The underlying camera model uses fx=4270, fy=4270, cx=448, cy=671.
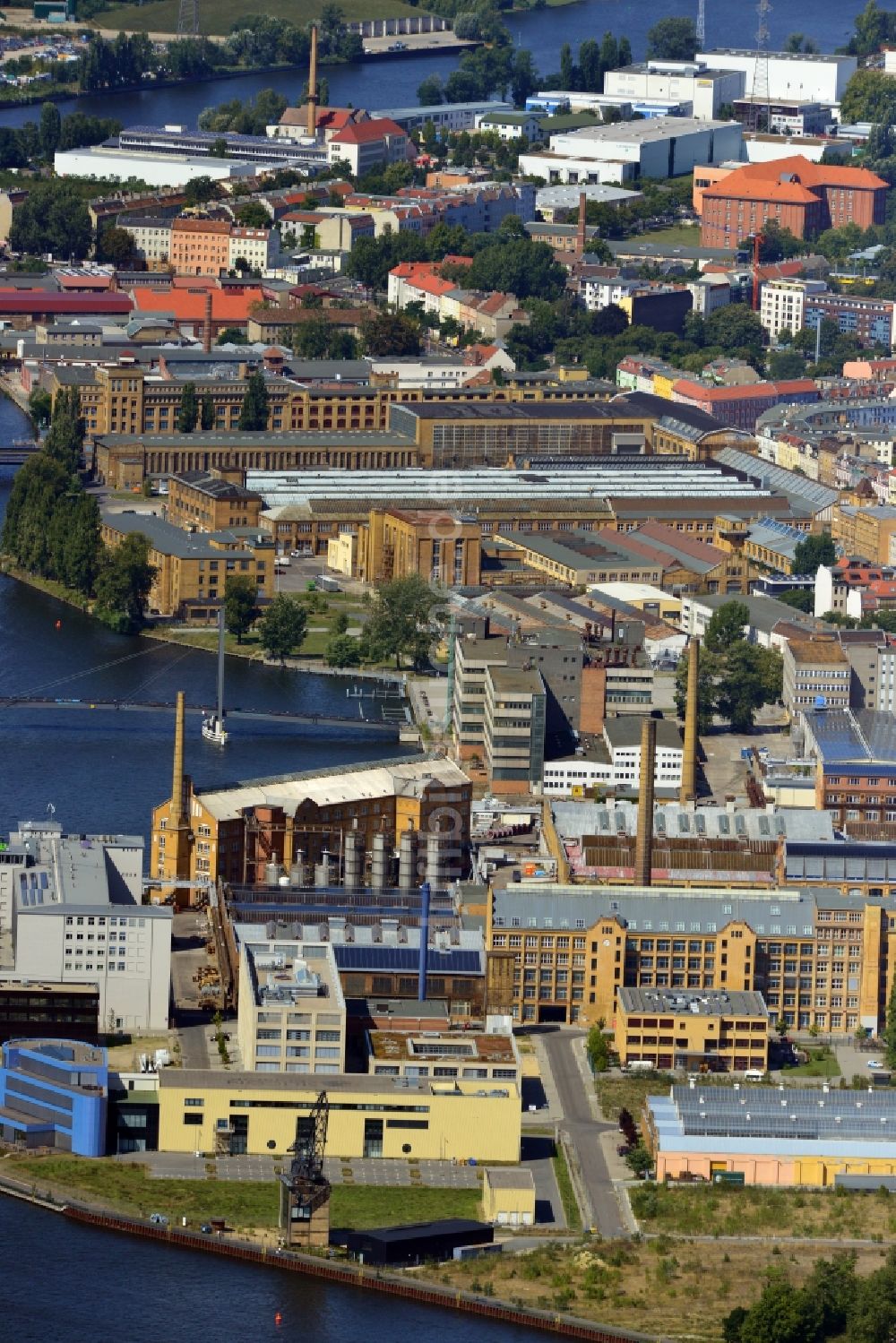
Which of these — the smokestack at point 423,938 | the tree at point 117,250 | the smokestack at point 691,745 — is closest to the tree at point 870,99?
the tree at point 117,250

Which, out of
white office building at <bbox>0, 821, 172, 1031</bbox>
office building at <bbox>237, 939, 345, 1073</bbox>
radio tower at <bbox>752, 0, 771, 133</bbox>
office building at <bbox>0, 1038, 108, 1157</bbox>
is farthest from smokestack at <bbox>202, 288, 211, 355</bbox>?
office building at <bbox>0, 1038, 108, 1157</bbox>

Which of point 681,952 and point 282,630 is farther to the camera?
point 282,630

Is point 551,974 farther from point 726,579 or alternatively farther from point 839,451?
point 839,451

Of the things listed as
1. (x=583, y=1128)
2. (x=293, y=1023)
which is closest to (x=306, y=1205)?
(x=293, y=1023)

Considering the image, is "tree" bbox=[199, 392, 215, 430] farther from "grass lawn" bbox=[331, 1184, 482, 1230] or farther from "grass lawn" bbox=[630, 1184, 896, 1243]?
"grass lawn" bbox=[630, 1184, 896, 1243]

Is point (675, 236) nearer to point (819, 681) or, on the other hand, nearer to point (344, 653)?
point (344, 653)
